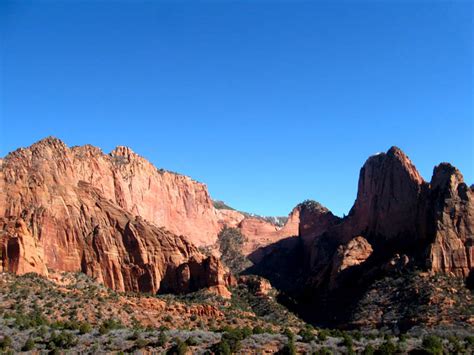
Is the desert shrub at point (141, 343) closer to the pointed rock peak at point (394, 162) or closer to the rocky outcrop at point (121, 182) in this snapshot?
the rocky outcrop at point (121, 182)

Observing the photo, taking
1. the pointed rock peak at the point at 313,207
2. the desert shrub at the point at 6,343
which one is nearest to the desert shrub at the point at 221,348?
the desert shrub at the point at 6,343

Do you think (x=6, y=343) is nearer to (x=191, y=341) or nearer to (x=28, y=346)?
(x=28, y=346)

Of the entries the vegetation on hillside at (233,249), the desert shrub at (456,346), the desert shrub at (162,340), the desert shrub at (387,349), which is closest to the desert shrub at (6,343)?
the desert shrub at (162,340)

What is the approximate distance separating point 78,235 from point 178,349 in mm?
47685

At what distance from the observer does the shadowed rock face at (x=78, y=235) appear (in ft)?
285

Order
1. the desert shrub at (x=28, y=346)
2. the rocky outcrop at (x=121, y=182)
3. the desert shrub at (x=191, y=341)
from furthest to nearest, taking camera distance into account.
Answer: the rocky outcrop at (x=121, y=182) → the desert shrub at (x=191, y=341) → the desert shrub at (x=28, y=346)

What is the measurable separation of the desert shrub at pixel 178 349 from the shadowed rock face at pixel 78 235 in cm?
3375

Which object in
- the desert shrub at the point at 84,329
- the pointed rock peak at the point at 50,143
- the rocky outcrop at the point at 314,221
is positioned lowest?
the desert shrub at the point at 84,329

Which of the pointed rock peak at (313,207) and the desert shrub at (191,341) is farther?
the pointed rock peak at (313,207)

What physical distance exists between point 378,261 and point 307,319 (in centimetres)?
1760

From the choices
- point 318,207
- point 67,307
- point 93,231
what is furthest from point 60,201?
point 318,207

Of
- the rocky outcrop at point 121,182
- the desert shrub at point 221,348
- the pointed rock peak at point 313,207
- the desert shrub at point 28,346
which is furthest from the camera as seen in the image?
the pointed rock peak at point 313,207

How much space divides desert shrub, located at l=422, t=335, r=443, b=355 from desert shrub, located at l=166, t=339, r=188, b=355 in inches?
786

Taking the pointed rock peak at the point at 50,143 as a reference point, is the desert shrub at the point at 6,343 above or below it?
below
